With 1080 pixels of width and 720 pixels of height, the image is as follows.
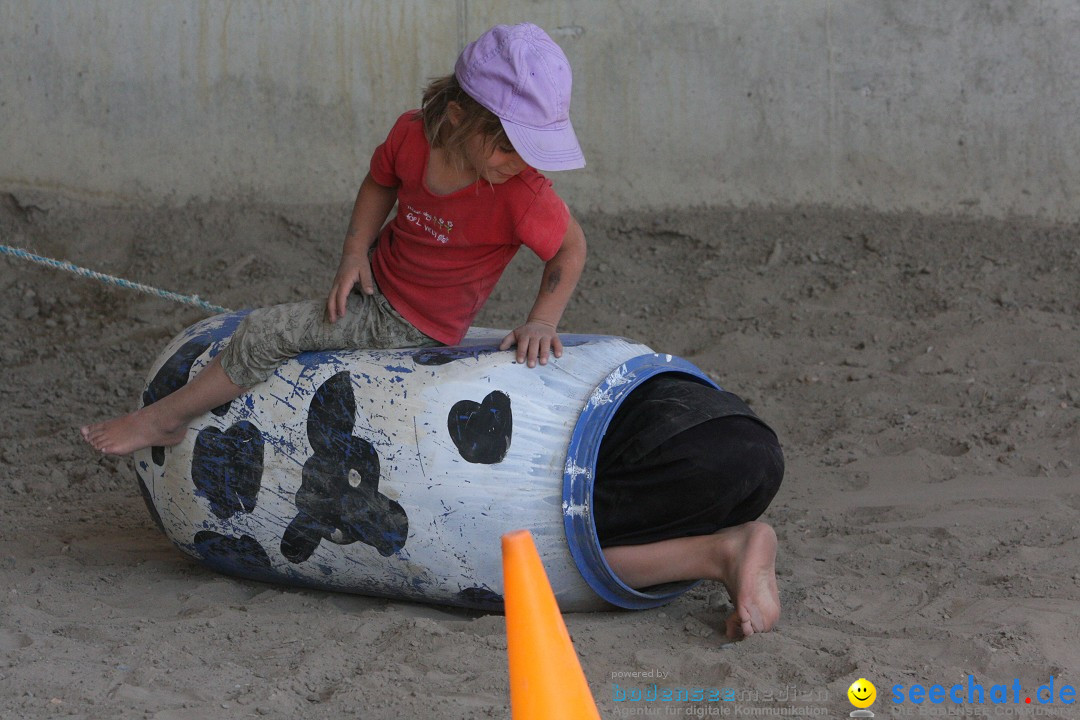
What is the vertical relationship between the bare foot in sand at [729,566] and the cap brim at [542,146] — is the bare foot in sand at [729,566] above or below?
below

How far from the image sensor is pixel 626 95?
17.5ft

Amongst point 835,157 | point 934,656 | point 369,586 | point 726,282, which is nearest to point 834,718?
point 934,656

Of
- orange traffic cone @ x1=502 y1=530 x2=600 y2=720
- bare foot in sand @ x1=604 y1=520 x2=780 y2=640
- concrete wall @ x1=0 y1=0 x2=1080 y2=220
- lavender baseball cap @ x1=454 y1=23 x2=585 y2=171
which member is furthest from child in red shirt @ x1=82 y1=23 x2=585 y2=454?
concrete wall @ x1=0 y1=0 x2=1080 y2=220

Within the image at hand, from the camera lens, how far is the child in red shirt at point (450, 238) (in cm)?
243

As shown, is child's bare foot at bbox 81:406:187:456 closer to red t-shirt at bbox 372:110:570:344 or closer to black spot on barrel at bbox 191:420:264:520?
black spot on barrel at bbox 191:420:264:520

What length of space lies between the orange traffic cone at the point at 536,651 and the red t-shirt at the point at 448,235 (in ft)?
3.26

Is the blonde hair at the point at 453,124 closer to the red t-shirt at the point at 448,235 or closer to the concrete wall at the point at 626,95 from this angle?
the red t-shirt at the point at 448,235

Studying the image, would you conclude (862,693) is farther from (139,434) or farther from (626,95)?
(626,95)

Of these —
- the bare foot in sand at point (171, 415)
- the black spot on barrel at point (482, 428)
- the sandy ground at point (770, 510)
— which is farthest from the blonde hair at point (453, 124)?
the sandy ground at point (770, 510)

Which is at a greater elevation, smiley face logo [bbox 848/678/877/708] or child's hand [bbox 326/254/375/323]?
child's hand [bbox 326/254/375/323]

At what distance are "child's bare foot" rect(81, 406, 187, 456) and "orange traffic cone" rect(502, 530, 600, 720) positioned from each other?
1.19 m

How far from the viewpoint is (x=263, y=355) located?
2.50 meters

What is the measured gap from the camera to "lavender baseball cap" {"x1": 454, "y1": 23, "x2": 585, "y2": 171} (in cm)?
240

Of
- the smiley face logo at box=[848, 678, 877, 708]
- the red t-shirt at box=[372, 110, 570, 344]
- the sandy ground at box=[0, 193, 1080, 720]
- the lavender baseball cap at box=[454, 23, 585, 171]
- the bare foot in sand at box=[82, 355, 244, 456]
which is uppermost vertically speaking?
the lavender baseball cap at box=[454, 23, 585, 171]
